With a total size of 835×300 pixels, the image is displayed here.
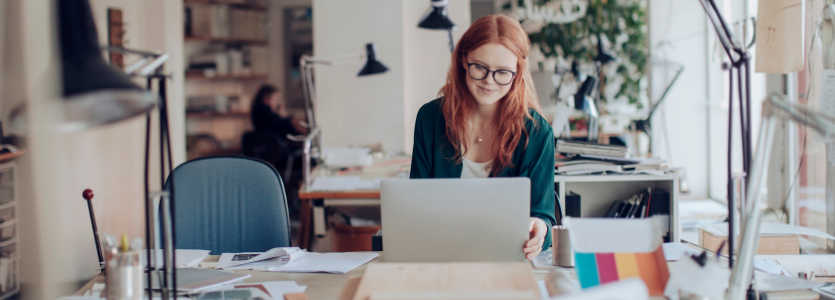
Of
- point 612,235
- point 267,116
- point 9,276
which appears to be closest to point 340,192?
point 9,276

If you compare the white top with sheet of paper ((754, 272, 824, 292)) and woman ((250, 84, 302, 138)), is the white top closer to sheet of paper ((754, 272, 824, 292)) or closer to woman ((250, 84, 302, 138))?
sheet of paper ((754, 272, 824, 292))

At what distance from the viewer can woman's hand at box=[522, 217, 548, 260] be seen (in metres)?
1.17

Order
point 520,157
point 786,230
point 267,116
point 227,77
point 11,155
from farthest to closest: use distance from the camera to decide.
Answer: point 227,77
point 267,116
point 11,155
point 786,230
point 520,157

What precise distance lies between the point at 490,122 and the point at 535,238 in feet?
1.80

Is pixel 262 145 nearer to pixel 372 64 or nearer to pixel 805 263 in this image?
pixel 372 64

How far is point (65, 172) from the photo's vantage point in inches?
97.4

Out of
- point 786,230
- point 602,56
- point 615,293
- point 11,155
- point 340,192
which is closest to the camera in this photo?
point 615,293

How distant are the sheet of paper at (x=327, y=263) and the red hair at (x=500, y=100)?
1.55 ft

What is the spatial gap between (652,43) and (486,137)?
9.84ft

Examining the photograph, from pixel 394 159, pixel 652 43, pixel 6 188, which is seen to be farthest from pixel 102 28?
pixel 652 43

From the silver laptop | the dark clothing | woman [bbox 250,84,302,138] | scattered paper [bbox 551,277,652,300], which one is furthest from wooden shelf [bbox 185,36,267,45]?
scattered paper [bbox 551,277,652,300]

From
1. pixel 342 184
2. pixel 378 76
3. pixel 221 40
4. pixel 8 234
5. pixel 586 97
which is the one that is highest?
pixel 221 40

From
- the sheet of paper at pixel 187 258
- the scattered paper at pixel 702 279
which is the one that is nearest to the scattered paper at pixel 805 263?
the scattered paper at pixel 702 279

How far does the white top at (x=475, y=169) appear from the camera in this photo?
1.66 m
